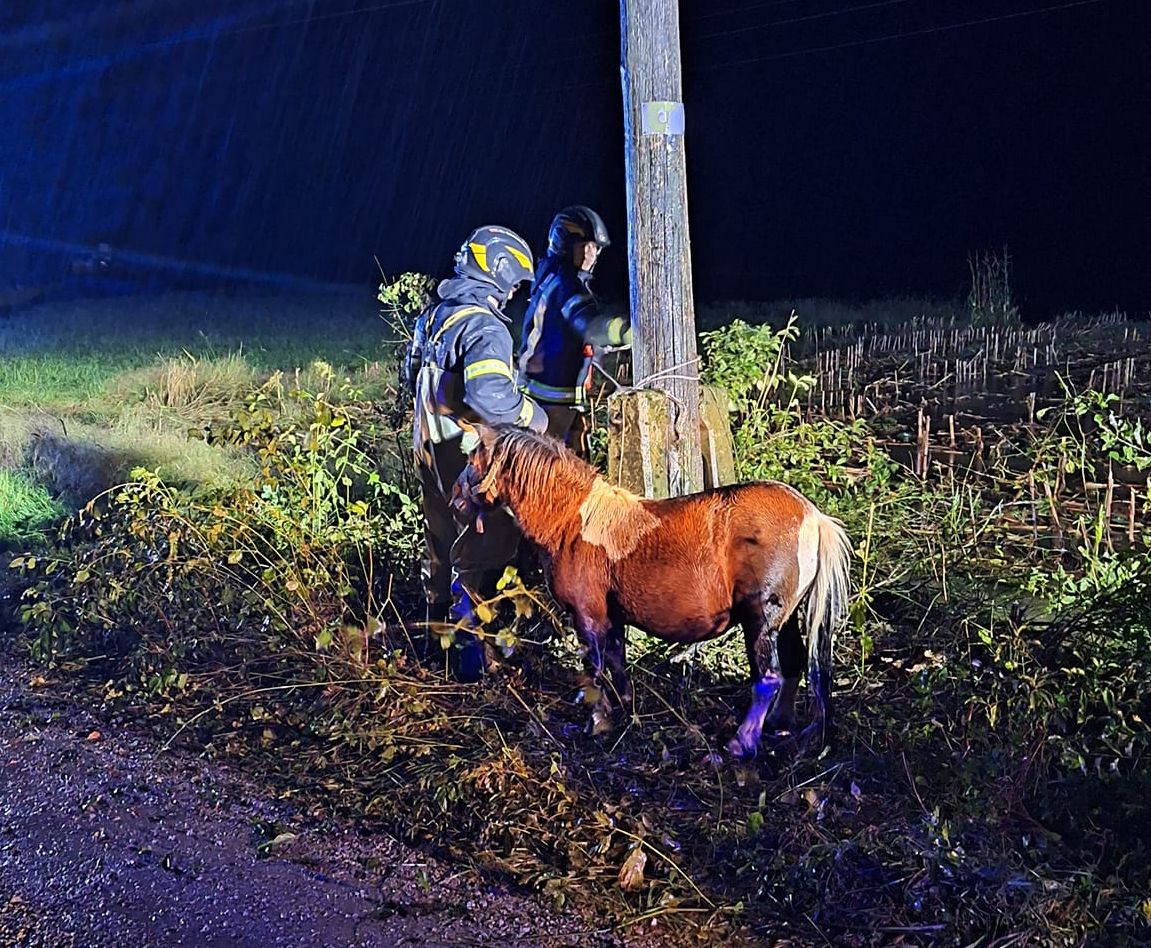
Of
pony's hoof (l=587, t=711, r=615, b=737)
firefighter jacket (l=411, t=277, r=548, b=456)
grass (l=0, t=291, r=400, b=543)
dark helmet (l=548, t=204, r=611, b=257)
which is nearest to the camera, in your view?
pony's hoof (l=587, t=711, r=615, b=737)

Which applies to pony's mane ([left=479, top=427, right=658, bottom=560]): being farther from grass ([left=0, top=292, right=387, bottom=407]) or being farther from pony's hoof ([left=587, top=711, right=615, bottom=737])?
grass ([left=0, top=292, right=387, bottom=407])

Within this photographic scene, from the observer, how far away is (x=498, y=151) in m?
7.12

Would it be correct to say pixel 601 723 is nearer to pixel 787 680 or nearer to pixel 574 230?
pixel 787 680

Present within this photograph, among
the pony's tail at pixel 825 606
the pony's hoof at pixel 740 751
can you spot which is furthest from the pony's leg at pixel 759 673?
the pony's tail at pixel 825 606

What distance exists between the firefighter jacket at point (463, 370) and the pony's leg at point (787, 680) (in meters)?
1.32

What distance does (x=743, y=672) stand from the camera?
4.71 m

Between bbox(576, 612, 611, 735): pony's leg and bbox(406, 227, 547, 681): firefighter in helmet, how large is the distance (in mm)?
581

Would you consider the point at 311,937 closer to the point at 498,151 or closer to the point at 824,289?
the point at 824,289

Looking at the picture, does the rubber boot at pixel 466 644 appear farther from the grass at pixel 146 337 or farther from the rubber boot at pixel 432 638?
the grass at pixel 146 337

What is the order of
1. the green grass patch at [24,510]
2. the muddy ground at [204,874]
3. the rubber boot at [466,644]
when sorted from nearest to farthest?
the muddy ground at [204,874], the rubber boot at [466,644], the green grass patch at [24,510]

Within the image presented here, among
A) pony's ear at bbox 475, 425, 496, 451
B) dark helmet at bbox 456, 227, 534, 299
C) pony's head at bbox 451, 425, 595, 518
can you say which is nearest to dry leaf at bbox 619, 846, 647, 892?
pony's head at bbox 451, 425, 595, 518

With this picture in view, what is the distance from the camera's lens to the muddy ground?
10.9 ft

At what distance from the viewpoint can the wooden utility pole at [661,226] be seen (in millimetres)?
4582

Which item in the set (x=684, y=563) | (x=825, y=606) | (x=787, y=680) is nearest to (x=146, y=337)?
(x=684, y=563)
